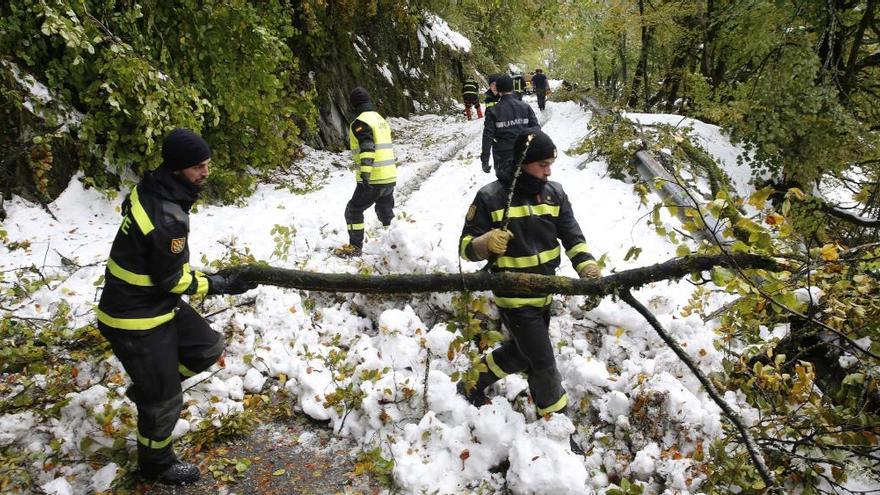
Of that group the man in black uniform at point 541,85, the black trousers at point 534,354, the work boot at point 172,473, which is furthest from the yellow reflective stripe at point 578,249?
the man in black uniform at point 541,85

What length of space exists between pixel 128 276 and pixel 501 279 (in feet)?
7.31

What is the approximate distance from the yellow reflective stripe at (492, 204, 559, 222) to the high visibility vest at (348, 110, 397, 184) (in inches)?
124

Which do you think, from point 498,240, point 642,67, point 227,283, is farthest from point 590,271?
point 642,67

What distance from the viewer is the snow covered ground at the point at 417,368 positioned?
10.1ft

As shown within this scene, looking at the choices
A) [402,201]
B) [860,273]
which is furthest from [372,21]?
[860,273]

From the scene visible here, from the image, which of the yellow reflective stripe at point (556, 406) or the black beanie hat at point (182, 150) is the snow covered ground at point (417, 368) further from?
the black beanie hat at point (182, 150)

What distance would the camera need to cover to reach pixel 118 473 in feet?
10.0

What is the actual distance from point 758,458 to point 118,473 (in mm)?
3735

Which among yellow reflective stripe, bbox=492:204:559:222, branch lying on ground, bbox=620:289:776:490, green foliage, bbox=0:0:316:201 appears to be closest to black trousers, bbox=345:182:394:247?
green foliage, bbox=0:0:316:201

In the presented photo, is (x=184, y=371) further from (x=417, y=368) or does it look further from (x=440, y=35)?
(x=440, y=35)

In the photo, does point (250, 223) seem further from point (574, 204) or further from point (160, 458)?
point (574, 204)

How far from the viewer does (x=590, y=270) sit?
3.08 meters

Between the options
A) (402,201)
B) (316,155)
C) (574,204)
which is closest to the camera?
(574,204)

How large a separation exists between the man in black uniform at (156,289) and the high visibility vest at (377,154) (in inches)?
122
